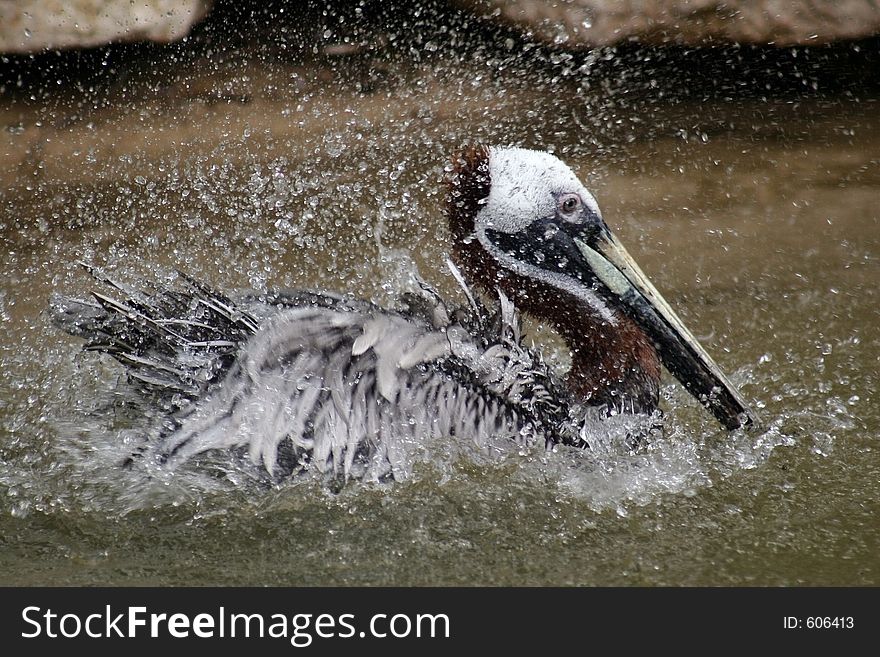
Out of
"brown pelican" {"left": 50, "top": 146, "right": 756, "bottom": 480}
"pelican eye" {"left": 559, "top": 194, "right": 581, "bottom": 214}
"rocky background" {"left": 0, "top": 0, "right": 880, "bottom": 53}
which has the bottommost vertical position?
"brown pelican" {"left": 50, "top": 146, "right": 756, "bottom": 480}

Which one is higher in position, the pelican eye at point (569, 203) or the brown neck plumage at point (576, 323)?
the pelican eye at point (569, 203)

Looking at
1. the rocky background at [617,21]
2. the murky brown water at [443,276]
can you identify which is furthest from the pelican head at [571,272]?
the rocky background at [617,21]

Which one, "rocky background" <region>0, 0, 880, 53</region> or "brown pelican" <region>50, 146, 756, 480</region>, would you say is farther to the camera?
"rocky background" <region>0, 0, 880, 53</region>

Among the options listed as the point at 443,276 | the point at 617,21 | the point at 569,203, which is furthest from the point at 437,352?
the point at 617,21

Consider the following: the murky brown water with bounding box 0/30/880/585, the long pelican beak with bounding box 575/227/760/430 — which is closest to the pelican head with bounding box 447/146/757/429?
the long pelican beak with bounding box 575/227/760/430

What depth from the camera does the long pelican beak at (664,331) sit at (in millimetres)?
2613

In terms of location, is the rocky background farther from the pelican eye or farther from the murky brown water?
the pelican eye

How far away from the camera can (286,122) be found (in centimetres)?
427

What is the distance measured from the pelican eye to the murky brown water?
628 millimetres

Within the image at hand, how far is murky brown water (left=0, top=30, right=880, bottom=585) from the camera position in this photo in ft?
7.03

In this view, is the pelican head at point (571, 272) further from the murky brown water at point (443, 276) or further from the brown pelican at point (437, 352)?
the murky brown water at point (443, 276)

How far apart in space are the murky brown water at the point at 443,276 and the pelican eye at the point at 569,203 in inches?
24.7

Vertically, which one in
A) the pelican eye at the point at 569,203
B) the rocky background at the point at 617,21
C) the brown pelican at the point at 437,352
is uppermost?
the rocky background at the point at 617,21

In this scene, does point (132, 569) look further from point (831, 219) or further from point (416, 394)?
point (831, 219)
